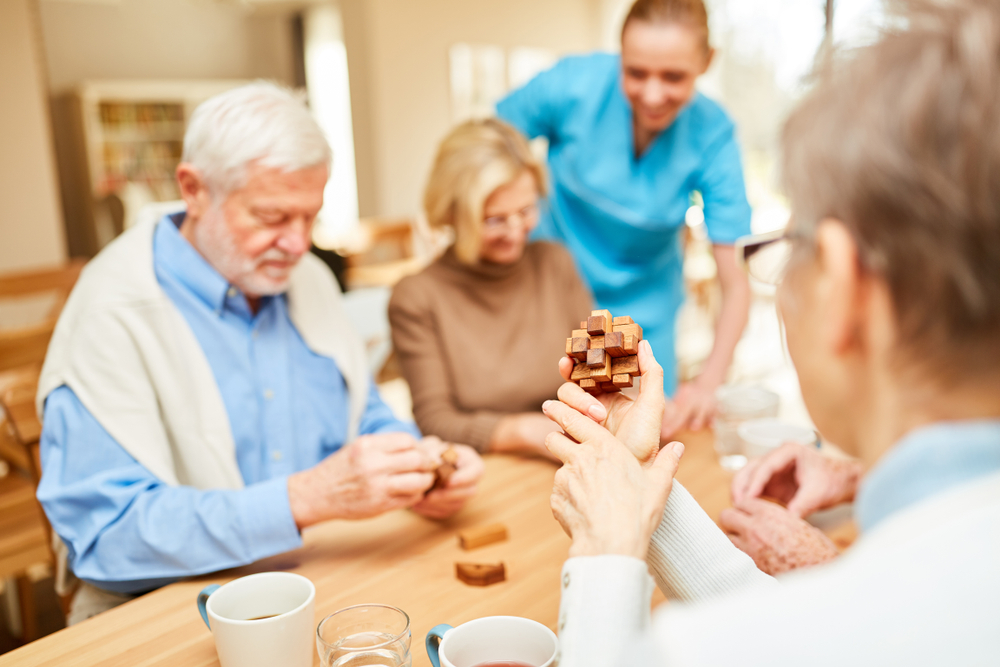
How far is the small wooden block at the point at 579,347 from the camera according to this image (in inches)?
35.2

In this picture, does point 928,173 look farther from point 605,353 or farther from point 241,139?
point 241,139

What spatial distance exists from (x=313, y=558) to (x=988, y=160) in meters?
0.96

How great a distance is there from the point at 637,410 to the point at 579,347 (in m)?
0.11

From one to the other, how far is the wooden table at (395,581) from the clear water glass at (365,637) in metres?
0.06

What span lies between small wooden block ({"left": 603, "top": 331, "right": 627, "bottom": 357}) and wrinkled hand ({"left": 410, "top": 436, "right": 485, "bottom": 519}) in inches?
16.4

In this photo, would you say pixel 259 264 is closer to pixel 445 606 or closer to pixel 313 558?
pixel 313 558

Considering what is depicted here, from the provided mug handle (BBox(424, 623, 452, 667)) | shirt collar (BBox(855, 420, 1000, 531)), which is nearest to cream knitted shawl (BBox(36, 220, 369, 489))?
mug handle (BBox(424, 623, 452, 667))

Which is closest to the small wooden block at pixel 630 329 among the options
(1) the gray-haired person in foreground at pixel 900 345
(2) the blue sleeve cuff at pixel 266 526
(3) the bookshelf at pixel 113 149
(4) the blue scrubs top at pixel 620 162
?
(1) the gray-haired person in foreground at pixel 900 345

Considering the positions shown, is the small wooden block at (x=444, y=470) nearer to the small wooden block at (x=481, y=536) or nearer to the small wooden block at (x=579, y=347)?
the small wooden block at (x=481, y=536)

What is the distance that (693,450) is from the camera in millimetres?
1485

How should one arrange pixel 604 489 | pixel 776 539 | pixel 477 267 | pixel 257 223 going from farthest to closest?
pixel 477 267 < pixel 257 223 < pixel 776 539 < pixel 604 489

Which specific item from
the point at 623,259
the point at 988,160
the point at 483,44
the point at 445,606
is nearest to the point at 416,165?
the point at 483,44

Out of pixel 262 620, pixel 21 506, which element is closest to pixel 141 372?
pixel 262 620

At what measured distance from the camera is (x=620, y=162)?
2.07m
